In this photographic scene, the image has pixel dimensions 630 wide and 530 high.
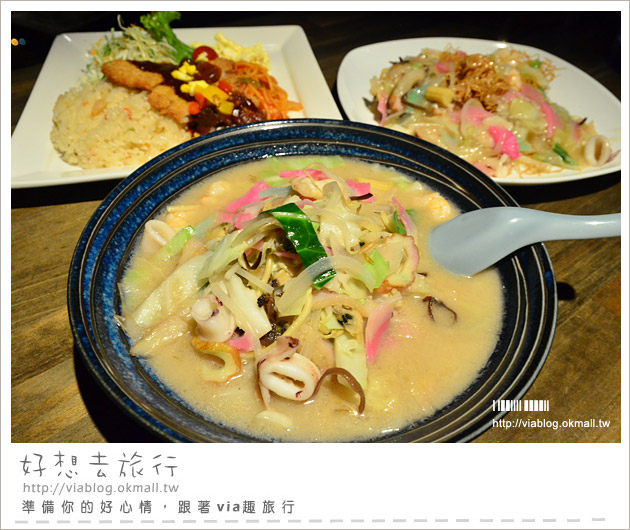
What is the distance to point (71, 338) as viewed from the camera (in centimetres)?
132

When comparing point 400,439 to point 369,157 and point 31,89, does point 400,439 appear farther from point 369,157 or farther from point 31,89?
point 31,89

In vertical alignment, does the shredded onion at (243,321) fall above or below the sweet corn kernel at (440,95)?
below

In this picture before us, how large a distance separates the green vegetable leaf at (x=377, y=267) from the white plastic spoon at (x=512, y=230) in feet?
0.95

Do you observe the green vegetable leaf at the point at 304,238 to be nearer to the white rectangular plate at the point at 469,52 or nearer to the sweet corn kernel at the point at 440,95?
the white rectangular plate at the point at 469,52

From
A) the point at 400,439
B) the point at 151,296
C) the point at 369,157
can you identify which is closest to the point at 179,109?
the point at 369,157

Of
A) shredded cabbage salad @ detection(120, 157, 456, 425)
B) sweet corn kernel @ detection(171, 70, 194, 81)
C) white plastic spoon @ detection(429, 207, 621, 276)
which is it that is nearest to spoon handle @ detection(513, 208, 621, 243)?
white plastic spoon @ detection(429, 207, 621, 276)

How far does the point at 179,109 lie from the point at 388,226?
1.37m

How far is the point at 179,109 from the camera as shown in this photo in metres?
2.19

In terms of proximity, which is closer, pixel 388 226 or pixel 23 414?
pixel 23 414

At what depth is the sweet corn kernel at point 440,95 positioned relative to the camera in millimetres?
2213

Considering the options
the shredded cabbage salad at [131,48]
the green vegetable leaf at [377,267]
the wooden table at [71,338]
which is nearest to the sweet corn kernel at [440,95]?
the wooden table at [71,338]

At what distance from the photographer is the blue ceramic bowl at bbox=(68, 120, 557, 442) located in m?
0.92

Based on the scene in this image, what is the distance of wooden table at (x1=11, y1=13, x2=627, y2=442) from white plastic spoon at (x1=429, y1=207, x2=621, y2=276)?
0.34 metres

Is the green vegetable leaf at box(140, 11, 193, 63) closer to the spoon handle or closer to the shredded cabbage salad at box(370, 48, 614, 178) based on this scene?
the shredded cabbage salad at box(370, 48, 614, 178)
